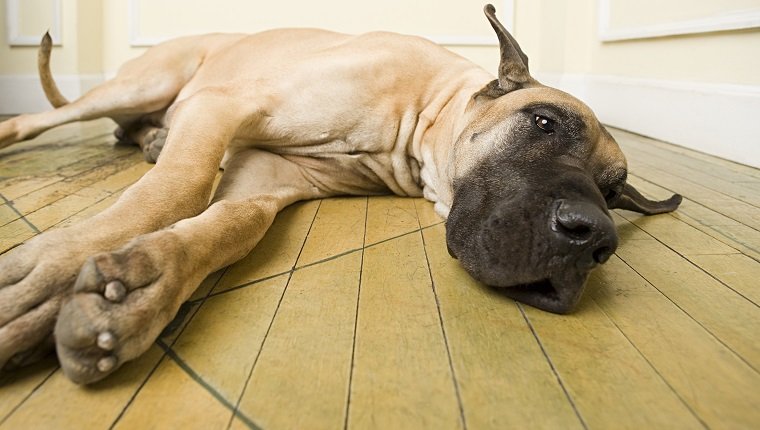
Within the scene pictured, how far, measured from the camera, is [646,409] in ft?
3.41

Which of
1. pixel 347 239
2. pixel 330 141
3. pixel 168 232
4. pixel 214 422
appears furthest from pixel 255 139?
pixel 214 422

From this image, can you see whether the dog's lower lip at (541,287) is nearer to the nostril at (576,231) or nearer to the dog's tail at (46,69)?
the nostril at (576,231)

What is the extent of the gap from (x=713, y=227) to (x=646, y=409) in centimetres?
142

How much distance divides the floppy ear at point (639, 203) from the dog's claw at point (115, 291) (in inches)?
58.7

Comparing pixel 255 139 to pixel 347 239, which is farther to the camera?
pixel 255 139

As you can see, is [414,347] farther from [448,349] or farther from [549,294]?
[549,294]

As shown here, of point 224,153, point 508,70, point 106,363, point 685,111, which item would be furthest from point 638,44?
point 106,363

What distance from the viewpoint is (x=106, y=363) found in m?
1.00

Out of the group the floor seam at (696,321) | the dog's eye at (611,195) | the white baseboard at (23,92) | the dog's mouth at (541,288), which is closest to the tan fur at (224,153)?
the dog's eye at (611,195)

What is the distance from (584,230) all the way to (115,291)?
94 centimetres

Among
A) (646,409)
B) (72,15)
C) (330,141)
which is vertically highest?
(72,15)

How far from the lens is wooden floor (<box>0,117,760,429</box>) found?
1.00 m

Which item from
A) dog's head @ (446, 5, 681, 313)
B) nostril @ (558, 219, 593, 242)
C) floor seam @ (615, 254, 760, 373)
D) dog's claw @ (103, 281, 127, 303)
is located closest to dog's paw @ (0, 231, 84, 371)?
dog's claw @ (103, 281, 127, 303)

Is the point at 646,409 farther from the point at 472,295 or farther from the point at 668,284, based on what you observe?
the point at 668,284
